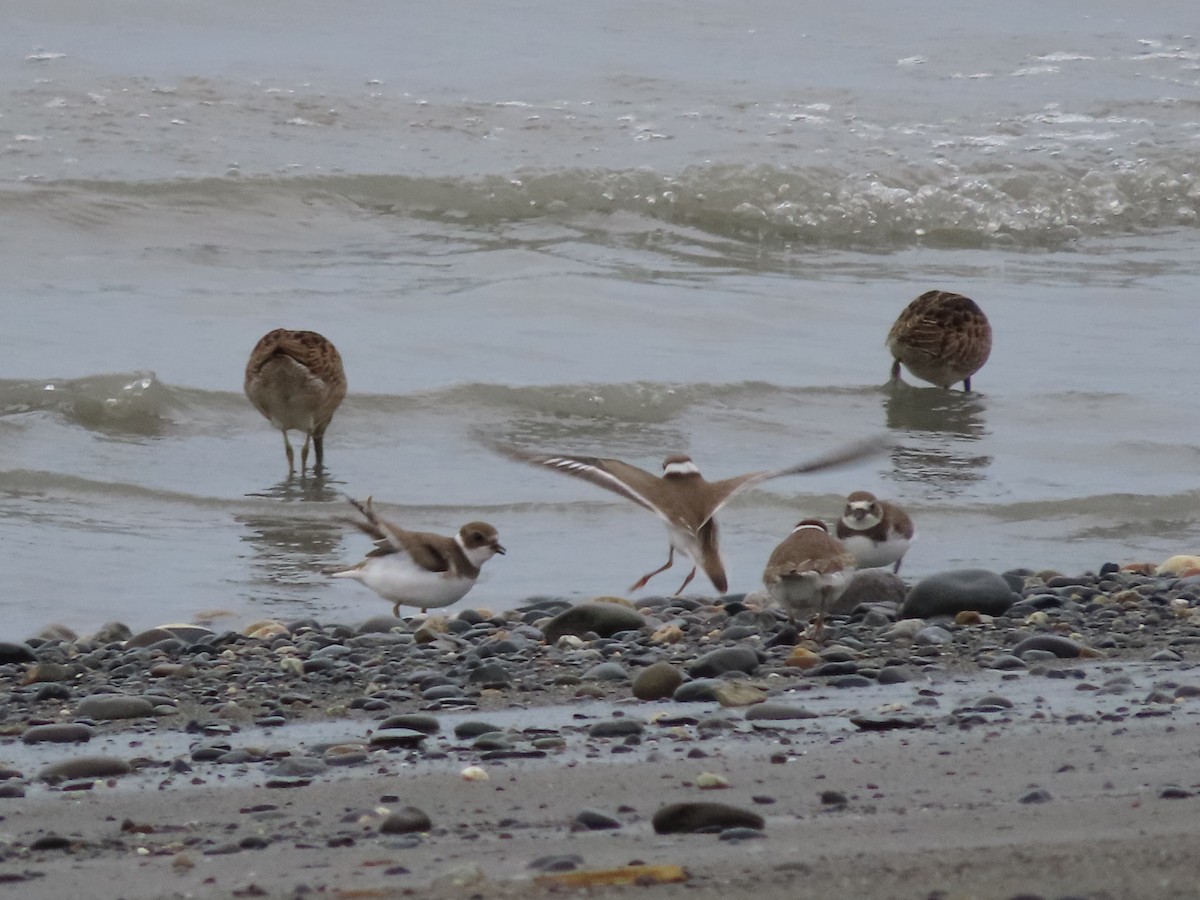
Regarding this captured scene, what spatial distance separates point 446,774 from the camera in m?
5.00

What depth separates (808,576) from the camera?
→ 6.71 metres

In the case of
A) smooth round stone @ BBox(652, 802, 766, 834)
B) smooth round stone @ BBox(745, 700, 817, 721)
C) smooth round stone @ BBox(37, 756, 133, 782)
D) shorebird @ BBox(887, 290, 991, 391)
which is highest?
shorebird @ BBox(887, 290, 991, 391)

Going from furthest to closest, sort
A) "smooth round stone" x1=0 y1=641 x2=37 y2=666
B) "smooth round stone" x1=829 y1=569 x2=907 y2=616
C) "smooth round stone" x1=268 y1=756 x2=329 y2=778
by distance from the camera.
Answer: "smooth round stone" x1=829 y1=569 x2=907 y2=616
"smooth round stone" x1=0 y1=641 x2=37 y2=666
"smooth round stone" x1=268 y1=756 x2=329 y2=778

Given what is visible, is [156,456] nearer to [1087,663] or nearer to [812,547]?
[812,547]

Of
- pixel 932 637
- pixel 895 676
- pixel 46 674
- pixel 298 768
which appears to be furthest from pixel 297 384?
pixel 298 768

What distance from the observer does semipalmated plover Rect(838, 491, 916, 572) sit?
26.1 feet

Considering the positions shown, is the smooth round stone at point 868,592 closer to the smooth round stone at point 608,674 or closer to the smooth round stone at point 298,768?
the smooth round stone at point 608,674

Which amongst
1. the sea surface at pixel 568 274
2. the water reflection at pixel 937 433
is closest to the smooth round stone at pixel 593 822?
the sea surface at pixel 568 274

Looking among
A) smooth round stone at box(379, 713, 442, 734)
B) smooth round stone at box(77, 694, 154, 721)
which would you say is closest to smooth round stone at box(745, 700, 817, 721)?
smooth round stone at box(379, 713, 442, 734)

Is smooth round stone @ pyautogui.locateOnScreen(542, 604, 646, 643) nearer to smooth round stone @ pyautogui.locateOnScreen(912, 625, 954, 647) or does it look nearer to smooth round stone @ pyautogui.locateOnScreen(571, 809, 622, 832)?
smooth round stone @ pyautogui.locateOnScreen(912, 625, 954, 647)

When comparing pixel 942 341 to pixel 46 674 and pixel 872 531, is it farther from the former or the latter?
pixel 46 674

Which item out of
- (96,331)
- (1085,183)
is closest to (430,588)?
(96,331)

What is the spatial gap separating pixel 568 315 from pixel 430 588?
289 inches

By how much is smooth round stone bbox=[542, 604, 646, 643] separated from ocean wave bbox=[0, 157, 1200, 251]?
1105 cm
